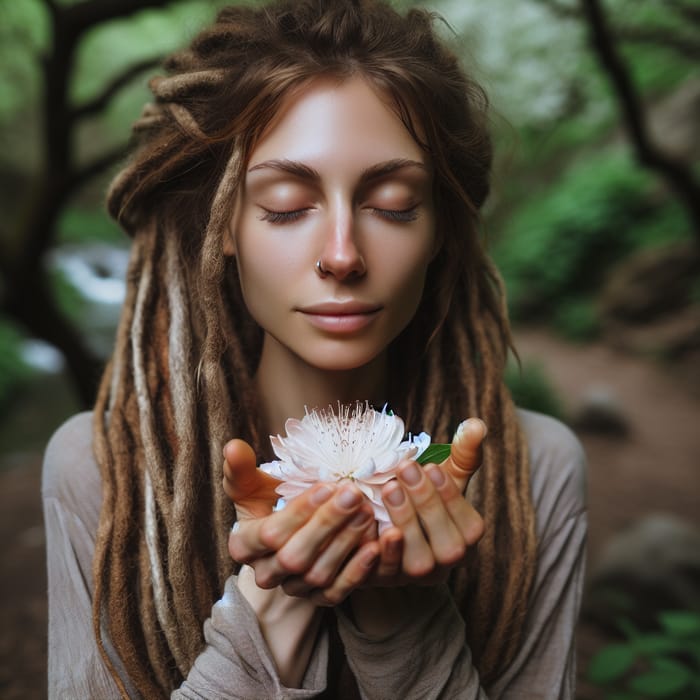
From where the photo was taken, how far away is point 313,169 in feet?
4.34

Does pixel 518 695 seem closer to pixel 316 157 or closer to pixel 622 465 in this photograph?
pixel 316 157

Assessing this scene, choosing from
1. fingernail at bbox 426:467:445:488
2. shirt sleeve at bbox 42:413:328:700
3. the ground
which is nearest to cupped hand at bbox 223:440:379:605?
fingernail at bbox 426:467:445:488

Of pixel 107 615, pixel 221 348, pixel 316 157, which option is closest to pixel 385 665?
pixel 107 615

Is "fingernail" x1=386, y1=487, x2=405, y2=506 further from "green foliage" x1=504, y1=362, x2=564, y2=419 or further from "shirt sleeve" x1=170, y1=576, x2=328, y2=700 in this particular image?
"green foliage" x1=504, y1=362, x2=564, y2=419

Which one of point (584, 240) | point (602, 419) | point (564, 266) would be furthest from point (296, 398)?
point (584, 240)

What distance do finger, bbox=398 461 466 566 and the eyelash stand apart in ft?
1.79

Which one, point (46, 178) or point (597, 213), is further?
point (597, 213)

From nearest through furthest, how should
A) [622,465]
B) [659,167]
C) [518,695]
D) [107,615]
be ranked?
[107,615], [518,695], [659,167], [622,465]

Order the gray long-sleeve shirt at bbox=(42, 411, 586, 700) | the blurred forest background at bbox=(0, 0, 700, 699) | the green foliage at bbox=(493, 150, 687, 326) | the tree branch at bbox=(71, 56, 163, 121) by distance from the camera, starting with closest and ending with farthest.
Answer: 1. the gray long-sleeve shirt at bbox=(42, 411, 586, 700)
2. the blurred forest background at bbox=(0, 0, 700, 699)
3. the tree branch at bbox=(71, 56, 163, 121)
4. the green foliage at bbox=(493, 150, 687, 326)

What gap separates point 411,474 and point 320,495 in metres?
0.13

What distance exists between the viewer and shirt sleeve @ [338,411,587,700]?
123 centimetres

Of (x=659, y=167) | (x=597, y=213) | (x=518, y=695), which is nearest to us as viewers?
(x=518, y=695)

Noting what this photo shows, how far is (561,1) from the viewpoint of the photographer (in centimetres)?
465

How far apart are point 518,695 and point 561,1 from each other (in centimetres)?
448
